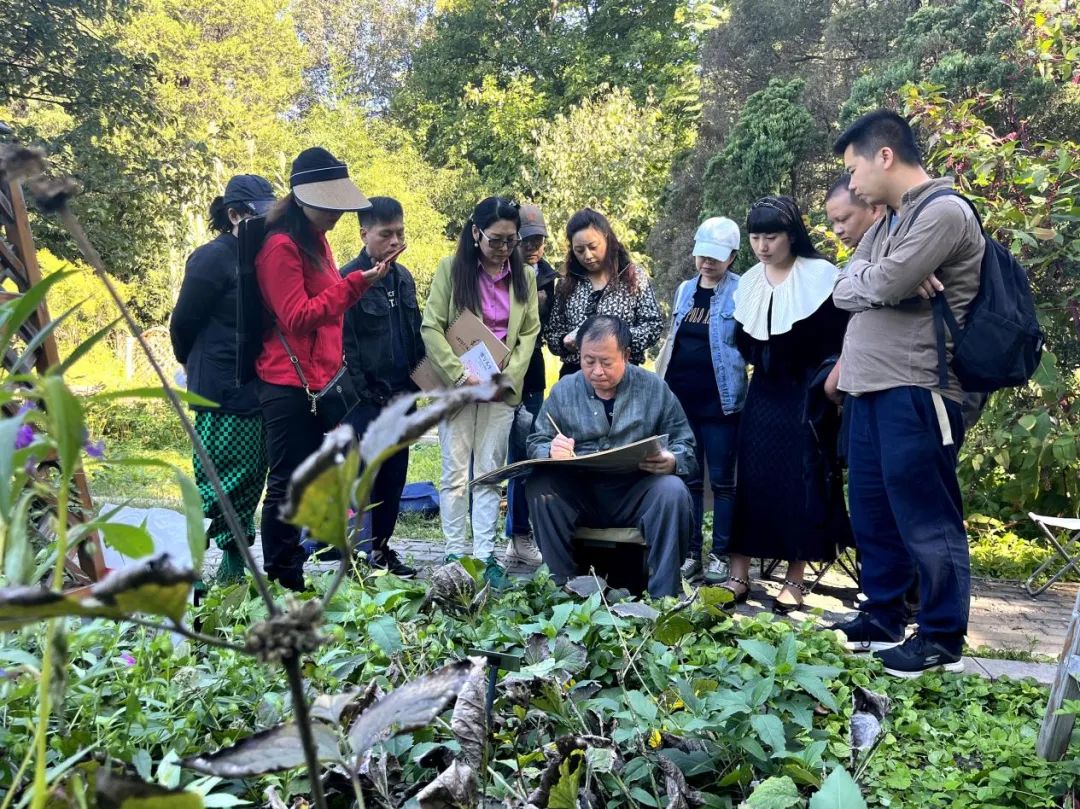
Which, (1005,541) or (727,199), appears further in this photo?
(727,199)

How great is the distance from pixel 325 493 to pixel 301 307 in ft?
11.7

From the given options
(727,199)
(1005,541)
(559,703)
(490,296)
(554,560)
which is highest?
(727,199)

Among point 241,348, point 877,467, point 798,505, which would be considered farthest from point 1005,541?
point 241,348

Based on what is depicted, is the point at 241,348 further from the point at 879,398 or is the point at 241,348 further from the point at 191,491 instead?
the point at 191,491

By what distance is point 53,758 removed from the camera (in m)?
1.58

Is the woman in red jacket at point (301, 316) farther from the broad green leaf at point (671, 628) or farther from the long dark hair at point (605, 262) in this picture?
the broad green leaf at point (671, 628)

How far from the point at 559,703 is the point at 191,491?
125 cm

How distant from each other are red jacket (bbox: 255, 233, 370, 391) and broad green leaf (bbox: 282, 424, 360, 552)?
353cm

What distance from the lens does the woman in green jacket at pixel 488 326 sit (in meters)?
4.86

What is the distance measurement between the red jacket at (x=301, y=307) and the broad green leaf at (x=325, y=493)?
3.53 meters

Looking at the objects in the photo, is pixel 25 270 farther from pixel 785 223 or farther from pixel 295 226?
pixel 785 223

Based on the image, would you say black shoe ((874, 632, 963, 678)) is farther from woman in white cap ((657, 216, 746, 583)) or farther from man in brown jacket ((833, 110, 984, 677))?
woman in white cap ((657, 216, 746, 583))

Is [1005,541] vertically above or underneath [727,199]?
underneath

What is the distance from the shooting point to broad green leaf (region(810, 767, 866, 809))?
1.43 metres
